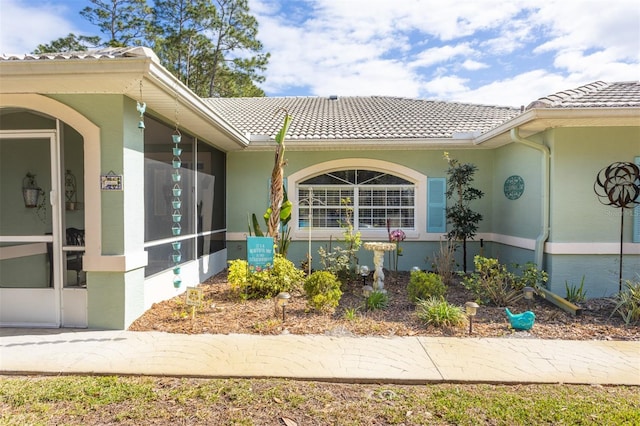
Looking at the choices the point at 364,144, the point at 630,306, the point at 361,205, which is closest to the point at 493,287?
the point at 630,306

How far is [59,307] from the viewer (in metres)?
5.39

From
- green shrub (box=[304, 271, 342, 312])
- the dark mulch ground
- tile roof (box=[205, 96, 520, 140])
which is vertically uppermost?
tile roof (box=[205, 96, 520, 140])

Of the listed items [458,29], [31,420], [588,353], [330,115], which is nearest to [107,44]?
[330,115]

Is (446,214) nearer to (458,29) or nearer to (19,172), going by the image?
(458,29)

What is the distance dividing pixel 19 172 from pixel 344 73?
9.29 meters

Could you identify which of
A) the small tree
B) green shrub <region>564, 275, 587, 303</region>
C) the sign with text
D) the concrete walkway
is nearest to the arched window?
the small tree

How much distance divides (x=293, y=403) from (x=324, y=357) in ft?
3.40

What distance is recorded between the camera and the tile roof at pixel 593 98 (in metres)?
6.16

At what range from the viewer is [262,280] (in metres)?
6.94

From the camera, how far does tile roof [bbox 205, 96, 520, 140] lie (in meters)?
9.57

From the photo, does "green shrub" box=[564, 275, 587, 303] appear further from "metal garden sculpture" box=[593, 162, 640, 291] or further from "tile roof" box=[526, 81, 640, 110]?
"tile roof" box=[526, 81, 640, 110]

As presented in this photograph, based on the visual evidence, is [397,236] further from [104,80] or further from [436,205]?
[104,80]

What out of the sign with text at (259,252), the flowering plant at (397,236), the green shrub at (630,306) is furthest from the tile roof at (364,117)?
the green shrub at (630,306)

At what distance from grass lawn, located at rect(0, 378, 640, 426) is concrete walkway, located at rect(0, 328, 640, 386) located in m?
0.15
